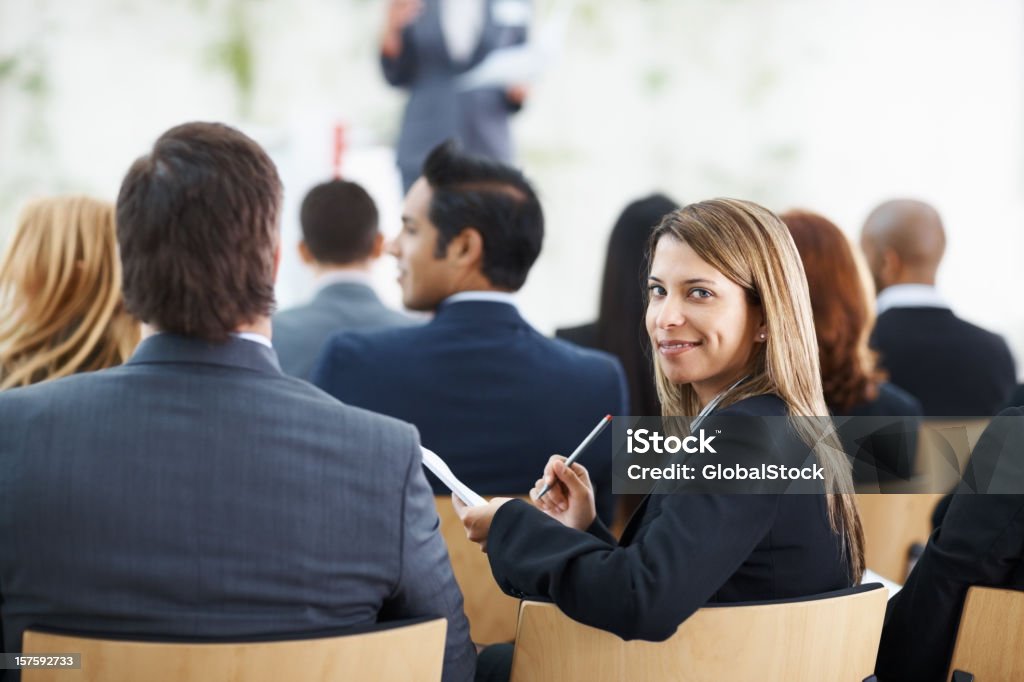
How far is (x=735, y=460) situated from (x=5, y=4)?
5558 millimetres

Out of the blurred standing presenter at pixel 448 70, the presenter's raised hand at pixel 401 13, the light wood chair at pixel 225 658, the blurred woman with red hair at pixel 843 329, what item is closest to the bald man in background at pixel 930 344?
the blurred woman with red hair at pixel 843 329

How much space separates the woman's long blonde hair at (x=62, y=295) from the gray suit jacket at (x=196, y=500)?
0.91 m

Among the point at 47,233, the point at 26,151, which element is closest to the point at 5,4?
the point at 26,151

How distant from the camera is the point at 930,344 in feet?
10.3

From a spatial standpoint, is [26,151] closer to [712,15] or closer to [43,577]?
[712,15]

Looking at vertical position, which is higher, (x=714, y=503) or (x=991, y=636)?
(x=714, y=503)

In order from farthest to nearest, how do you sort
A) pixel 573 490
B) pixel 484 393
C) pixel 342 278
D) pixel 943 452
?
pixel 342 278, pixel 484 393, pixel 943 452, pixel 573 490

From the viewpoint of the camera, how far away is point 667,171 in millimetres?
6207

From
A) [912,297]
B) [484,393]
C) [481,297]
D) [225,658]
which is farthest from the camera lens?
[912,297]

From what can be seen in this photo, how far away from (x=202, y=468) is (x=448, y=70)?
4.93 m

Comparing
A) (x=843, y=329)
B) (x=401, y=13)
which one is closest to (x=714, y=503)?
(x=843, y=329)

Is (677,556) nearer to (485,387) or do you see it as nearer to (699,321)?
(699,321)

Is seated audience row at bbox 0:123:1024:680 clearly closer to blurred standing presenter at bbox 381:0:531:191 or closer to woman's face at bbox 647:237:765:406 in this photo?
woman's face at bbox 647:237:765:406

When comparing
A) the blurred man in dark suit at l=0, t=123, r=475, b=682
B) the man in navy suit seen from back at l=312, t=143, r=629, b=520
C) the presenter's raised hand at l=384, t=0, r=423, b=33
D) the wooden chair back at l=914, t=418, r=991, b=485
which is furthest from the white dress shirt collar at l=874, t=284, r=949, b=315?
the presenter's raised hand at l=384, t=0, r=423, b=33
